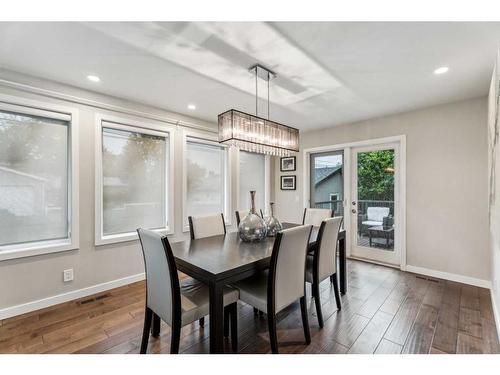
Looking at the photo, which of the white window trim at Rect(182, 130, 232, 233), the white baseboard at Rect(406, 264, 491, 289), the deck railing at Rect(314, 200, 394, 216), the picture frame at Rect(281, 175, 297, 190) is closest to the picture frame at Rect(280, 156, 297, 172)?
the picture frame at Rect(281, 175, 297, 190)

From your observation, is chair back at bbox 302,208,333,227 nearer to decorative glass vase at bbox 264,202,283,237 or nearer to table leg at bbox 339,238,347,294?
table leg at bbox 339,238,347,294

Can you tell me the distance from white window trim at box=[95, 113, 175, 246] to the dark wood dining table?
1.26m

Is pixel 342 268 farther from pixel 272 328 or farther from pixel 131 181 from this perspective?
pixel 131 181

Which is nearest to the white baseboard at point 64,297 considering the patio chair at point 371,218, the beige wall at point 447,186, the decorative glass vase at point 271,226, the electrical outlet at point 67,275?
the electrical outlet at point 67,275

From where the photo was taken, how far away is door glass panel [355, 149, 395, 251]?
369 cm

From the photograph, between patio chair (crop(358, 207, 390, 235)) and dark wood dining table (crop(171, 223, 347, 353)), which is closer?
dark wood dining table (crop(171, 223, 347, 353))

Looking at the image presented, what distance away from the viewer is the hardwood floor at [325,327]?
1773 millimetres

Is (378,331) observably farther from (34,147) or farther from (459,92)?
(34,147)

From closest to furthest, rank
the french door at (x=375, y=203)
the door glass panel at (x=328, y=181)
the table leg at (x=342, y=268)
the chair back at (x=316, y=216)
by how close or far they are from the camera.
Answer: the table leg at (x=342, y=268)
the chair back at (x=316, y=216)
the french door at (x=375, y=203)
the door glass panel at (x=328, y=181)

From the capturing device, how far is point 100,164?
2771 mm

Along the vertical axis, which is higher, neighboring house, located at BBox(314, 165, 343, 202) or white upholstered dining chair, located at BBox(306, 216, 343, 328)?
neighboring house, located at BBox(314, 165, 343, 202)

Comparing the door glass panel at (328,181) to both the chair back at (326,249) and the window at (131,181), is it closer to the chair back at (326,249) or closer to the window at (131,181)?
the chair back at (326,249)

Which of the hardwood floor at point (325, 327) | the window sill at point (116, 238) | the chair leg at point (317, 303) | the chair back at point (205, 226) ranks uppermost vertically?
the chair back at point (205, 226)

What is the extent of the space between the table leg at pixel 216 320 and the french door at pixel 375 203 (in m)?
3.27
